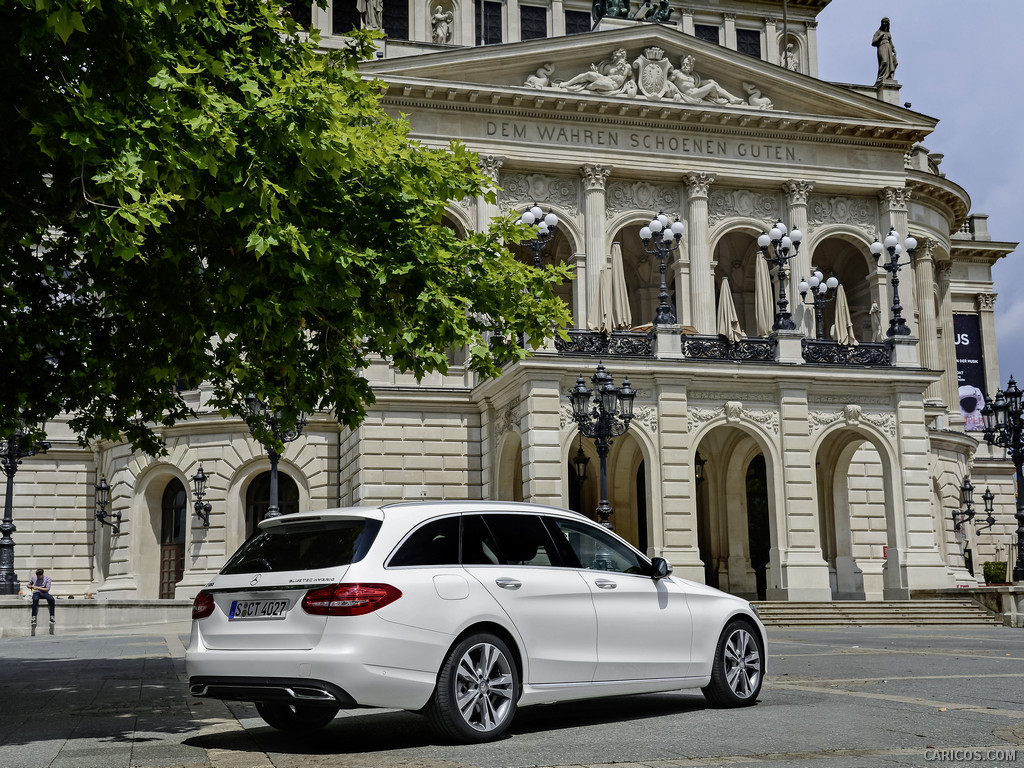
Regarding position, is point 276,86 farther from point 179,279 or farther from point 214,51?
point 179,279

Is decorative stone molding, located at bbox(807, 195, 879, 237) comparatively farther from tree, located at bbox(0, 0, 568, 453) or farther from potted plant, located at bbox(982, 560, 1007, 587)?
tree, located at bbox(0, 0, 568, 453)

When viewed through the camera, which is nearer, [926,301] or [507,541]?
[507,541]

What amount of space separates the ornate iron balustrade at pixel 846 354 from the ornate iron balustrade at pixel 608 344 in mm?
4900

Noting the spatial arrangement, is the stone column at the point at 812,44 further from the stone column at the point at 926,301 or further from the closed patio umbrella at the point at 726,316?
the closed patio umbrella at the point at 726,316

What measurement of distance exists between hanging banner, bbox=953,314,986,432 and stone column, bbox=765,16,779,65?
16278mm

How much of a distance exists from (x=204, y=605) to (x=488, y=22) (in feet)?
156

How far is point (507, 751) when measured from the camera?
762cm

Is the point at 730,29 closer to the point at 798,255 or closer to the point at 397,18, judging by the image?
the point at 397,18

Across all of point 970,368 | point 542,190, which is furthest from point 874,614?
point 970,368

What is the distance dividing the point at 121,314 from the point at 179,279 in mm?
2264

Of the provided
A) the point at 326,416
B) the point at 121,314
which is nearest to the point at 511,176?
the point at 326,416

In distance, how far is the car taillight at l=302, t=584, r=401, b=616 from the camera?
7.66 meters

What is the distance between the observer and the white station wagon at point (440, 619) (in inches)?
302

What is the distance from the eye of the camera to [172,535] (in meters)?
40.3
